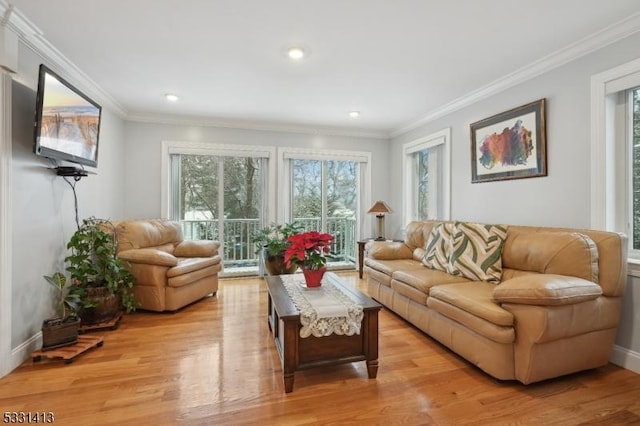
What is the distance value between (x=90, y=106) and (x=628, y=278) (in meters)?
4.60

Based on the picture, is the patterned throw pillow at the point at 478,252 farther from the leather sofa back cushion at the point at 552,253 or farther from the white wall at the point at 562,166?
the white wall at the point at 562,166

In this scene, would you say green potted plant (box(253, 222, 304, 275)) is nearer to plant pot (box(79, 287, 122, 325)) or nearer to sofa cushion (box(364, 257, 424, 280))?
sofa cushion (box(364, 257, 424, 280))

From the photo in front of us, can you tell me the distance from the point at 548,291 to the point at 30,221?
11.7 feet

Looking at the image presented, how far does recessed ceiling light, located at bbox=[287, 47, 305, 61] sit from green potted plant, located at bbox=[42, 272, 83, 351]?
8.47ft

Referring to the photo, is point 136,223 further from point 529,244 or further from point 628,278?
point 628,278

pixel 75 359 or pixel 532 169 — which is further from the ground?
pixel 532 169

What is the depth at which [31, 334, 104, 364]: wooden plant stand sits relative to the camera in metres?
2.22

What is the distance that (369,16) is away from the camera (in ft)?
6.79

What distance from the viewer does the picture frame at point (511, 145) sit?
278 cm

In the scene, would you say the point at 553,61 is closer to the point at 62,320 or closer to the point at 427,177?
the point at 427,177

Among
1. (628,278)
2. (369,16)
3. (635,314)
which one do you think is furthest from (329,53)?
(635,314)

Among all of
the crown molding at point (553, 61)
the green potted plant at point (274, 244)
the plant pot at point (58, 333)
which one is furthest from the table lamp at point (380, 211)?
the plant pot at point (58, 333)

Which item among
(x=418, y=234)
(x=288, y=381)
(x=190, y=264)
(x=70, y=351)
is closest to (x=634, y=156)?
(x=418, y=234)

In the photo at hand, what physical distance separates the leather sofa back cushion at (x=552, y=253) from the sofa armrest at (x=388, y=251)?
1.23m
